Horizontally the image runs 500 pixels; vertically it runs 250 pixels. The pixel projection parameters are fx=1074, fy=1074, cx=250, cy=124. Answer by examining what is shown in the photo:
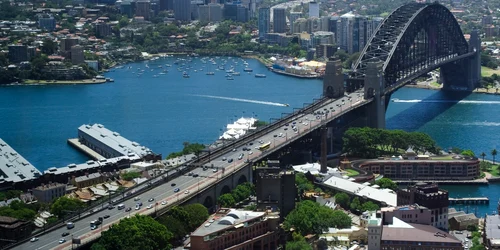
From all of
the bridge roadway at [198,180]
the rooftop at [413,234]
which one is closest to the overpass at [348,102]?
the bridge roadway at [198,180]

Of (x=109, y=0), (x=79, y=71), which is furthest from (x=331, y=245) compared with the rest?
(x=109, y=0)

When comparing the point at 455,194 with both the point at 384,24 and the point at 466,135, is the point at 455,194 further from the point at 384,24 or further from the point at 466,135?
the point at 384,24

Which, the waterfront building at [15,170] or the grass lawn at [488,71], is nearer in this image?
the waterfront building at [15,170]

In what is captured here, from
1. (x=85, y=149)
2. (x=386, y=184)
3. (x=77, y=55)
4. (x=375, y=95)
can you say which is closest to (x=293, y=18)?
(x=77, y=55)

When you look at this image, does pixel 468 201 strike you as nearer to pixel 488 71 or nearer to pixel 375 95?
pixel 375 95

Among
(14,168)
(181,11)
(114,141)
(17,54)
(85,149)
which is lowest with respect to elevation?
(85,149)

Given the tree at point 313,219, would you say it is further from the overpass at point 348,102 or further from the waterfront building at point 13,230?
the waterfront building at point 13,230

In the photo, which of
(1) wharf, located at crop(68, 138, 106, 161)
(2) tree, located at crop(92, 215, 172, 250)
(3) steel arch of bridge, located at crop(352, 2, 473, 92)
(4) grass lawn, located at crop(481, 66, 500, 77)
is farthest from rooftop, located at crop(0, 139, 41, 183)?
(4) grass lawn, located at crop(481, 66, 500, 77)
